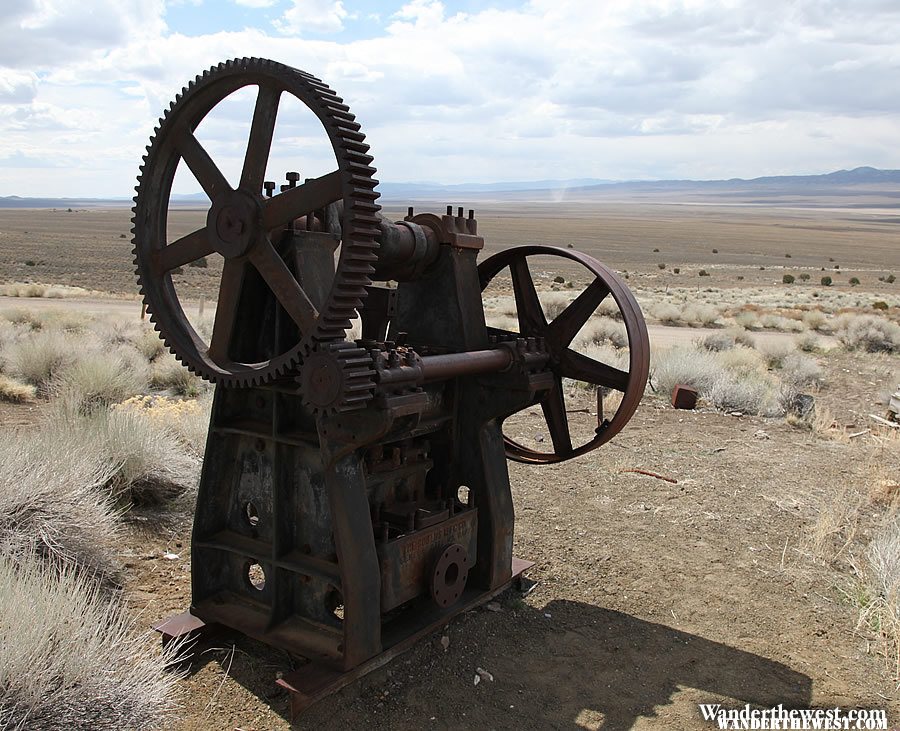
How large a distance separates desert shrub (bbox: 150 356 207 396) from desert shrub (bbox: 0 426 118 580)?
188 inches

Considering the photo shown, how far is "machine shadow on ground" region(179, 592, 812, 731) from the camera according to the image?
11.7 ft

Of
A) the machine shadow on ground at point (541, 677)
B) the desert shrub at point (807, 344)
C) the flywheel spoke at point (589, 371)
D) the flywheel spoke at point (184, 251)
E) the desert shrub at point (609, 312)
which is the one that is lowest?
the desert shrub at point (807, 344)

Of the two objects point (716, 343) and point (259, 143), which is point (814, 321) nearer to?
point (716, 343)

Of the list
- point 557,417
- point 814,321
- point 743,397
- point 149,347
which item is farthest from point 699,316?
point 557,417

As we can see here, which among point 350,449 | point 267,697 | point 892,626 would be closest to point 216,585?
point 267,697

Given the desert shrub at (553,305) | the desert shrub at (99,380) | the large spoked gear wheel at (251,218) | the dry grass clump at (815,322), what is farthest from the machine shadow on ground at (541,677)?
the dry grass clump at (815,322)

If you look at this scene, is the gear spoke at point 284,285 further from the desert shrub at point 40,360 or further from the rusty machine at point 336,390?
the desert shrub at point 40,360

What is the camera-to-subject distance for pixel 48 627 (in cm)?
305

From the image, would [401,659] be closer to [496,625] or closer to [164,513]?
[496,625]

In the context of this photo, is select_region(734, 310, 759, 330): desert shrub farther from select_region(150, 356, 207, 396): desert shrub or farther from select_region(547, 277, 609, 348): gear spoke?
select_region(547, 277, 609, 348): gear spoke

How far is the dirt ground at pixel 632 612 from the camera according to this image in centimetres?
364

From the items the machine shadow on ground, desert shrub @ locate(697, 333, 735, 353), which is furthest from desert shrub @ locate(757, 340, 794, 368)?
the machine shadow on ground

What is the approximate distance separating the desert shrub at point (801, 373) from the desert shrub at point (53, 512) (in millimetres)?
9620

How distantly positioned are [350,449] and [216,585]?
125cm
